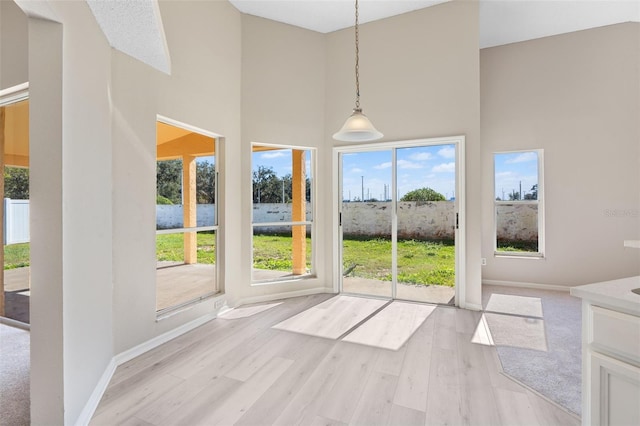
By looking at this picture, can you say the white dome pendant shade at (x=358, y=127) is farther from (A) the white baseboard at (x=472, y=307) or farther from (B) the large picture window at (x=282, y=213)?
(A) the white baseboard at (x=472, y=307)

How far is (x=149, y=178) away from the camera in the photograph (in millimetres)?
2734

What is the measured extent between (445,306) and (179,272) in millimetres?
3352

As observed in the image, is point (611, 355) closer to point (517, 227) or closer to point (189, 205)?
point (189, 205)

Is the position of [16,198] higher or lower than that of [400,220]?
higher

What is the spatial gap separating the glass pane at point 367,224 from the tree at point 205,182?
6.22 feet

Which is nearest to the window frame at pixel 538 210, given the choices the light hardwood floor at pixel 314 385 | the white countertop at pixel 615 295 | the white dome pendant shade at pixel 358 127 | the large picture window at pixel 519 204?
the large picture window at pixel 519 204

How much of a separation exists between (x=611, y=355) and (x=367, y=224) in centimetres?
338

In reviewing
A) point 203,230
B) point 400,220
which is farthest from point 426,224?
point 203,230

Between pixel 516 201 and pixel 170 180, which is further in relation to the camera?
pixel 516 201

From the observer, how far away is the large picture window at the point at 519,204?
186 inches

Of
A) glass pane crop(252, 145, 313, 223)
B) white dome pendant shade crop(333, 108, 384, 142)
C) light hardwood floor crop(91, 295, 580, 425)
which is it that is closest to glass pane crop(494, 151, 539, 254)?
light hardwood floor crop(91, 295, 580, 425)

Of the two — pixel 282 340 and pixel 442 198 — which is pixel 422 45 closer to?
pixel 442 198

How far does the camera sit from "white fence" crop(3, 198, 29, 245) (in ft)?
9.78

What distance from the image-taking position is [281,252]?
438 cm
